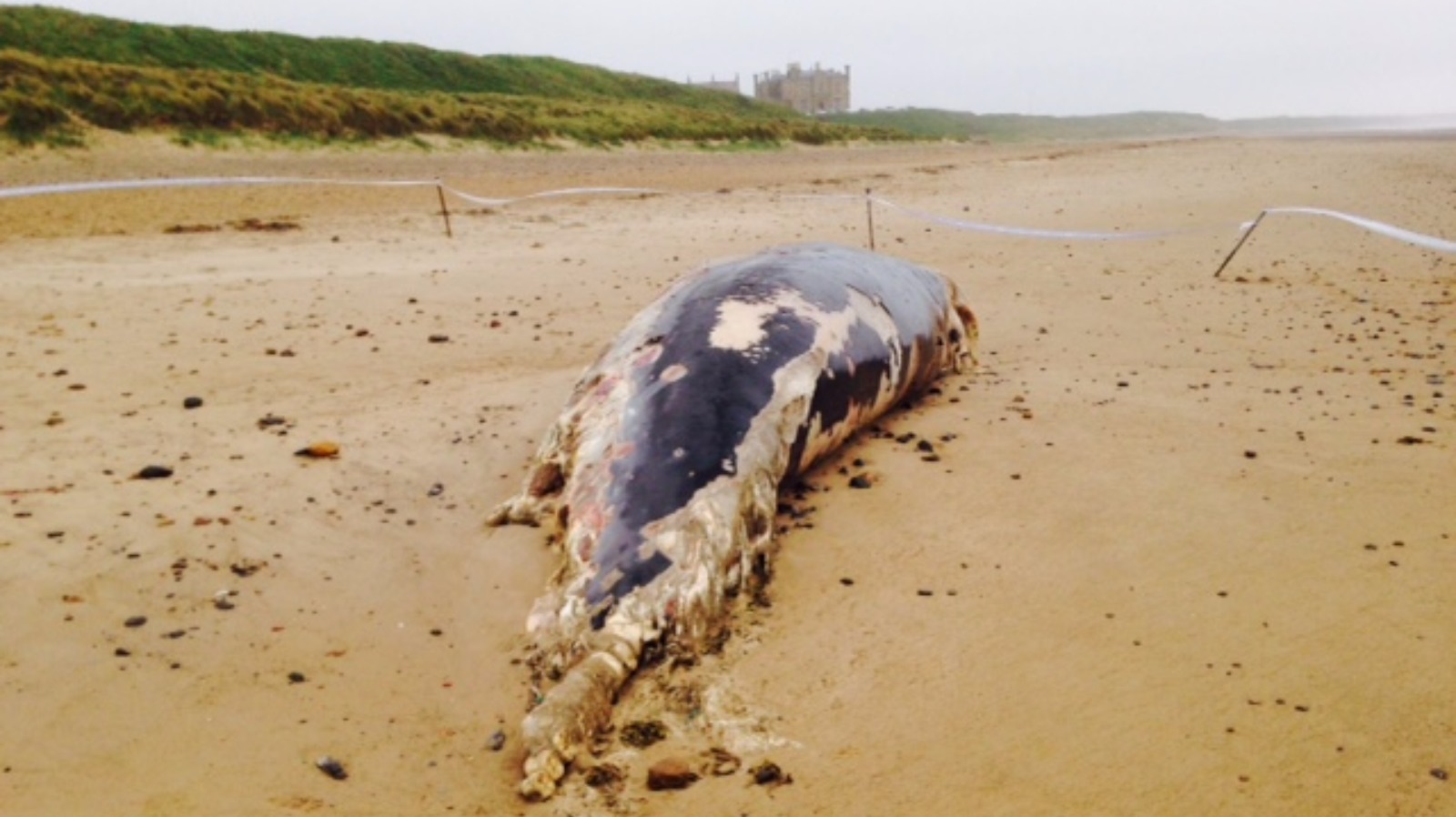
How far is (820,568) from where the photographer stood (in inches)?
143

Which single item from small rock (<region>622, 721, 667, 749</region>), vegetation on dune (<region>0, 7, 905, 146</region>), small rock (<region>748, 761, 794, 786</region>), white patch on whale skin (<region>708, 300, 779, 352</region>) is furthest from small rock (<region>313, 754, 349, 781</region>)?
vegetation on dune (<region>0, 7, 905, 146</region>)

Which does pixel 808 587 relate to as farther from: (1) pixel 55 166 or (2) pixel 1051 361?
(1) pixel 55 166

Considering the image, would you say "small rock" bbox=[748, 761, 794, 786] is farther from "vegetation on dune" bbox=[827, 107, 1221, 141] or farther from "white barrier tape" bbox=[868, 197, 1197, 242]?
"vegetation on dune" bbox=[827, 107, 1221, 141]

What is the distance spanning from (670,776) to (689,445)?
1214 mm

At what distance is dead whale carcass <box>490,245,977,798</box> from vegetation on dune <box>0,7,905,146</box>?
16381 mm

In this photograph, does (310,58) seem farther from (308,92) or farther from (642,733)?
(642,733)

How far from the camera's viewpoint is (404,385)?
5.92m

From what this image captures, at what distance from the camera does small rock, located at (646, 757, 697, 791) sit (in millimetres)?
2488

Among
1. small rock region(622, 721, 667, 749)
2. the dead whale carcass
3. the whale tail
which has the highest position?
the dead whale carcass

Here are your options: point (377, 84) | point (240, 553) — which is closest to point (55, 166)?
point (240, 553)

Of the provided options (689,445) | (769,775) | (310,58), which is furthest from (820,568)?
(310,58)

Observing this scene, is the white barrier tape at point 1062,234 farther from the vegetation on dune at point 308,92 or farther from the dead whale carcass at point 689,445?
the vegetation on dune at point 308,92

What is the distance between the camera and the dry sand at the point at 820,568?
256cm

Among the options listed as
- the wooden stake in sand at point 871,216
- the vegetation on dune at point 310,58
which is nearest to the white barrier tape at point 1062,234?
the wooden stake in sand at point 871,216
